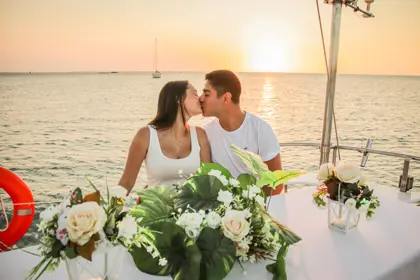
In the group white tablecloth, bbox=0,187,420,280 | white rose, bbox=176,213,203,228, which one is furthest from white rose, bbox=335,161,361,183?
white rose, bbox=176,213,203,228

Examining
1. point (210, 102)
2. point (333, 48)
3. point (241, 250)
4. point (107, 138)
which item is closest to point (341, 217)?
point (241, 250)

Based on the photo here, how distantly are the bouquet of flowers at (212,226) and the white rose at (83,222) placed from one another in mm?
232

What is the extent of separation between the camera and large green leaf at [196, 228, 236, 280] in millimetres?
1028

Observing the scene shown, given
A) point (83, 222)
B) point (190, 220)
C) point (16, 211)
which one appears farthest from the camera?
point (16, 211)

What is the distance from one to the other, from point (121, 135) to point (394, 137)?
1019 centimetres

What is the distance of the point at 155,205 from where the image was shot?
1.18m

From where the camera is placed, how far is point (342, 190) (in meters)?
1.42

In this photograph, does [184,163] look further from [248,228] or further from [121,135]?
[121,135]

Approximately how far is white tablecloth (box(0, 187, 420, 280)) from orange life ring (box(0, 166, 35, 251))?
1634 millimetres

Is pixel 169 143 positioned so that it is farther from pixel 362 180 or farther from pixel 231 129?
pixel 362 180

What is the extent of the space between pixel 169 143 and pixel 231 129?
454 millimetres

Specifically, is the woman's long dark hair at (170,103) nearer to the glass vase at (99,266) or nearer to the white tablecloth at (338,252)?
the white tablecloth at (338,252)

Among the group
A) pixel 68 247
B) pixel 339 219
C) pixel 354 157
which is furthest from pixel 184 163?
pixel 354 157

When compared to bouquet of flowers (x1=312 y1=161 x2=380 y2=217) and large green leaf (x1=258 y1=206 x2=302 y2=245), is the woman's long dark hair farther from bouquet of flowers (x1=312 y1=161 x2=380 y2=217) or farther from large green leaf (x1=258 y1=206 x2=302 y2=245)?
large green leaf (x1=258 y1=206 x2=302 y2=245)
